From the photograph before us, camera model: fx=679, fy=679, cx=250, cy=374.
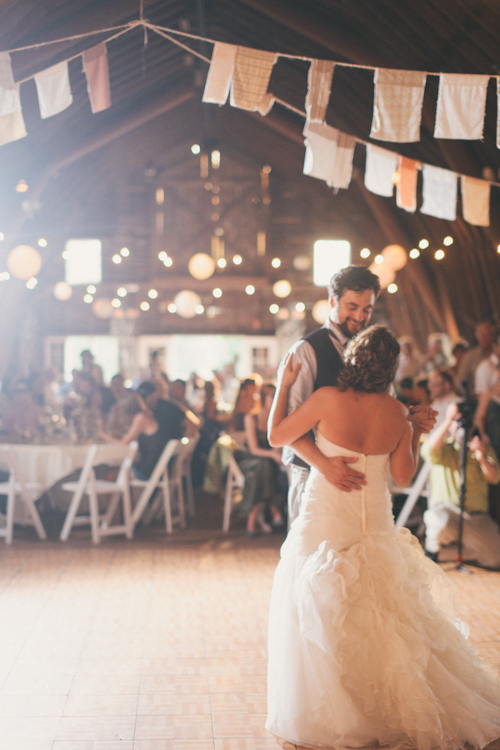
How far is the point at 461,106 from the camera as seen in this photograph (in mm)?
4008

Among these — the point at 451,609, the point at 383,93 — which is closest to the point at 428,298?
the point at 383,93

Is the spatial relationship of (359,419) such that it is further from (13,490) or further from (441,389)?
(13,490)

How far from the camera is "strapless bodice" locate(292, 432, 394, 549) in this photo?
2324mm

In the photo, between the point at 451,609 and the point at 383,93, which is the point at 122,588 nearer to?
the point at 451,609

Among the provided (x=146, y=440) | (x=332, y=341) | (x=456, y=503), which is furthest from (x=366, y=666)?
(x=146, y=440)

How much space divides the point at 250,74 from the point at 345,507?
2.98m

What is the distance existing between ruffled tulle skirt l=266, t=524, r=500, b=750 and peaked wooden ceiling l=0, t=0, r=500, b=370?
3937 mm

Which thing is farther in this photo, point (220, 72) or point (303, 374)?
point (220, 72)

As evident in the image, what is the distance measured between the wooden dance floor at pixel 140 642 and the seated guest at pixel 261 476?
1.63ft

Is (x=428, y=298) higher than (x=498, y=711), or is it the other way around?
(x=428, y=298)

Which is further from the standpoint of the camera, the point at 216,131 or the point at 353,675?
the point at 216,131

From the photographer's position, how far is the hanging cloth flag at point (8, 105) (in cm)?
402

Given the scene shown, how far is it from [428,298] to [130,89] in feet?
18.7

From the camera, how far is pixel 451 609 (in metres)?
2.54
